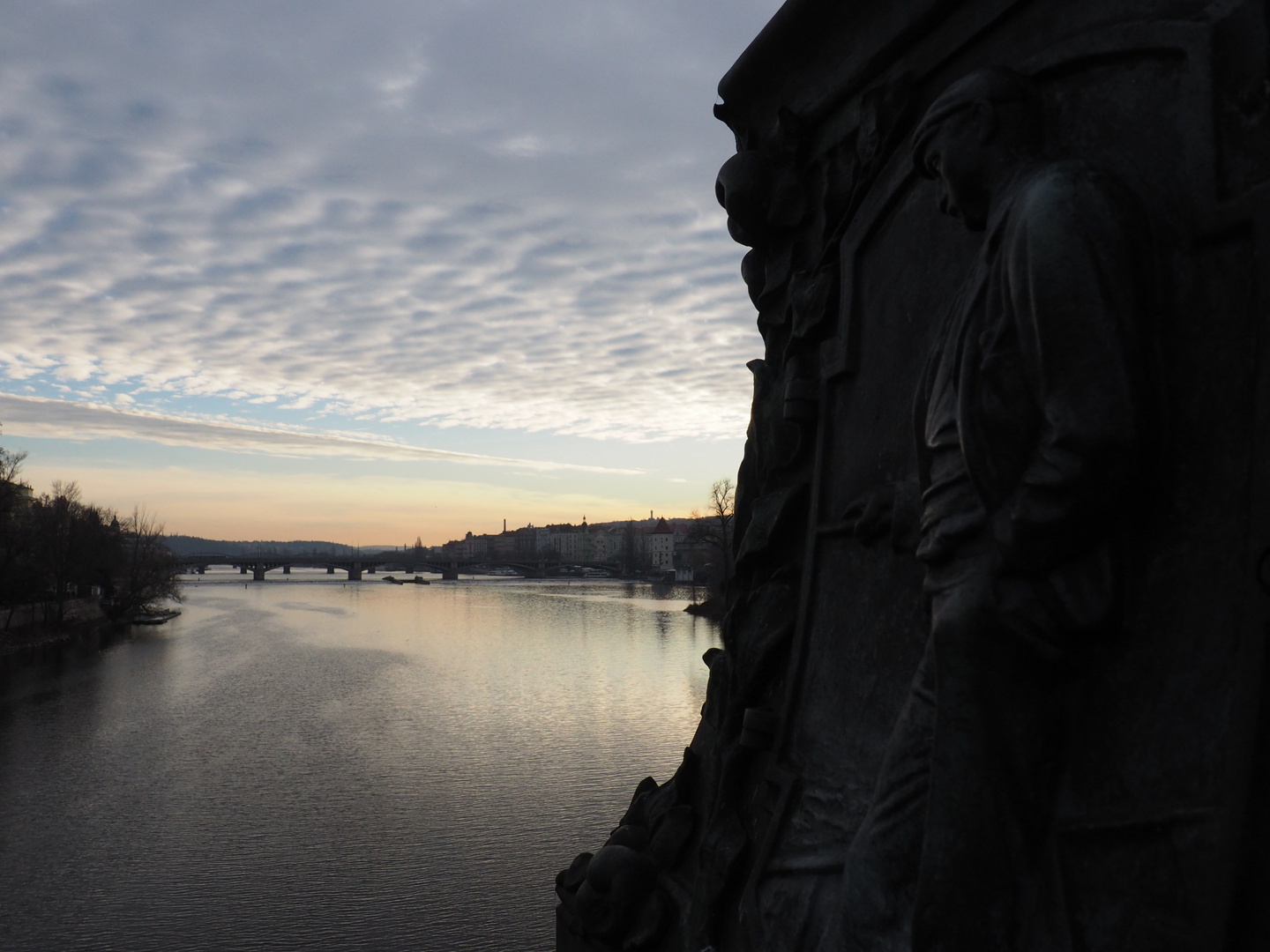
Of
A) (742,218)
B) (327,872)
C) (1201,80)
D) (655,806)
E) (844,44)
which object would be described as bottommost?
(327,872)

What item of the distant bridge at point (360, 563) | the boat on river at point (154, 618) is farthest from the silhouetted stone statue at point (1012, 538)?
the distant bridge at point (360, 563)

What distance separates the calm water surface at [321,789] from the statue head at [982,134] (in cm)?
723

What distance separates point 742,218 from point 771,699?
5.44ft

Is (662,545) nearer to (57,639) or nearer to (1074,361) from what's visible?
(57,639)

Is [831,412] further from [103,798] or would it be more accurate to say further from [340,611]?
[340,611]

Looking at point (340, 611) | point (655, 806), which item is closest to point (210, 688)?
point (655, 806)

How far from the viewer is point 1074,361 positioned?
171cm

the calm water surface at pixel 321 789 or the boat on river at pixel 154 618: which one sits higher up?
the boat on river at pixel 154 618

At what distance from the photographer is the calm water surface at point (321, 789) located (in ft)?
27.8

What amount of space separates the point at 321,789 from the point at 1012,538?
12381 millimetres

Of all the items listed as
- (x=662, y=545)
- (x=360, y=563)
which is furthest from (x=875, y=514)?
(x=662, y=545)

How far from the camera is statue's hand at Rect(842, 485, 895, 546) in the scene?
2510 millimetres

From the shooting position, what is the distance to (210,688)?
69.7 feet

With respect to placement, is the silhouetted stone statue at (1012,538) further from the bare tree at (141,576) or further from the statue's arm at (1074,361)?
the bare tree at (141,576)
